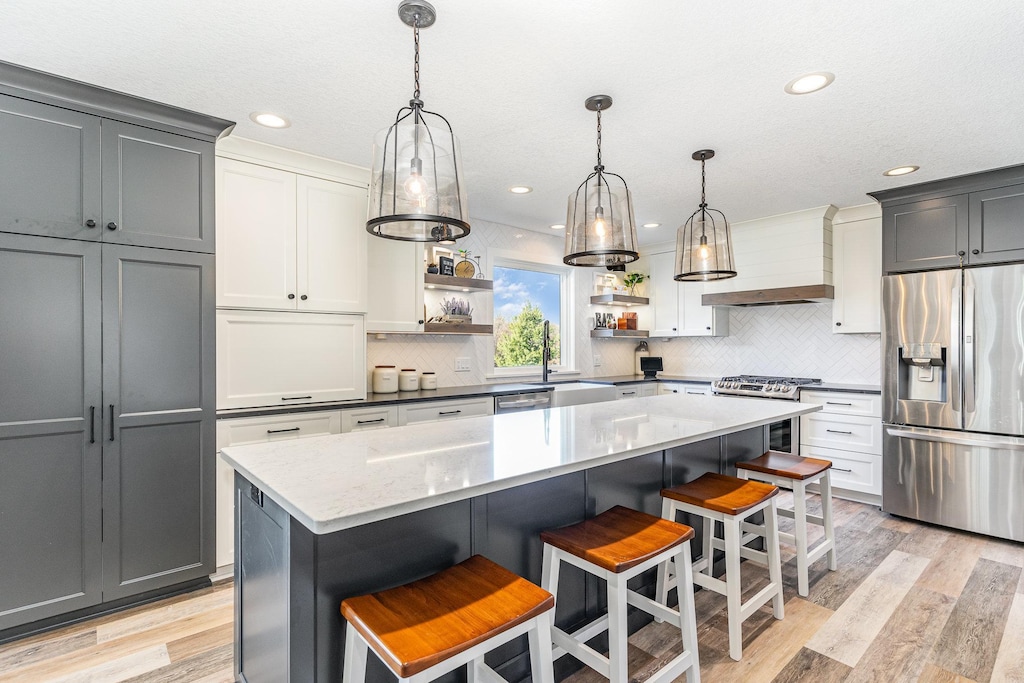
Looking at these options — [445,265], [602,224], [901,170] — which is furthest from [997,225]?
[445,265]

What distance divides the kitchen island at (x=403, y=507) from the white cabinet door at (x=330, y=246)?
1381 millimetres

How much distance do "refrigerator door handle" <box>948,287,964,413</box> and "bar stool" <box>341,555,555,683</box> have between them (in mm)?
3627

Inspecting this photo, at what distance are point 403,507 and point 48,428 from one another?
208 centimetres

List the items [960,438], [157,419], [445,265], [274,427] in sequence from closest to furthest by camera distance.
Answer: [157,419] < [274,427] < [960,438] < [445,265]

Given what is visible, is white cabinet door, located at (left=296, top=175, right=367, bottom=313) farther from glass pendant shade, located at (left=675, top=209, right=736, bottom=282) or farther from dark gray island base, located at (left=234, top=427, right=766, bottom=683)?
glass pendant shade, located at (left=675, top=209, right=736, bottom=282)

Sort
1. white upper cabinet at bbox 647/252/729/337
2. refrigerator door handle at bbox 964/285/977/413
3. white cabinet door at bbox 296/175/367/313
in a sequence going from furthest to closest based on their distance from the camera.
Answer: white upper cabinet at bbox 647/252/729/337 < refrigerator door handle at bbox 964/285/977/413 < white cabinet door at bbox 296/175/367/313

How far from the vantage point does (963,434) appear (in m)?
3.45

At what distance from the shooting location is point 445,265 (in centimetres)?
421

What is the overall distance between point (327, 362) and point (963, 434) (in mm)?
4236

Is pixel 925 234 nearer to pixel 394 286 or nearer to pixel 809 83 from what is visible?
pixel 809 83

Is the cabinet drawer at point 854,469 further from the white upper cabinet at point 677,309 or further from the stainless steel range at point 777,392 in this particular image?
the white upper cabinet at point 677,309

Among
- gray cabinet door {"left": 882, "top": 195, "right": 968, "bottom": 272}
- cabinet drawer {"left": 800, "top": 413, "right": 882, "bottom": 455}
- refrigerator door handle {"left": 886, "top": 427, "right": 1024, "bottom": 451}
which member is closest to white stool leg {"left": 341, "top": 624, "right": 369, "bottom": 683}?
refrigerator door handle {"left": 886, "top": 427, "right": 1024, "bottom": 451}

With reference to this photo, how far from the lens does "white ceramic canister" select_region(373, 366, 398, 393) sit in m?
3.73

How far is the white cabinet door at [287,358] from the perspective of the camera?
2.81 meters
